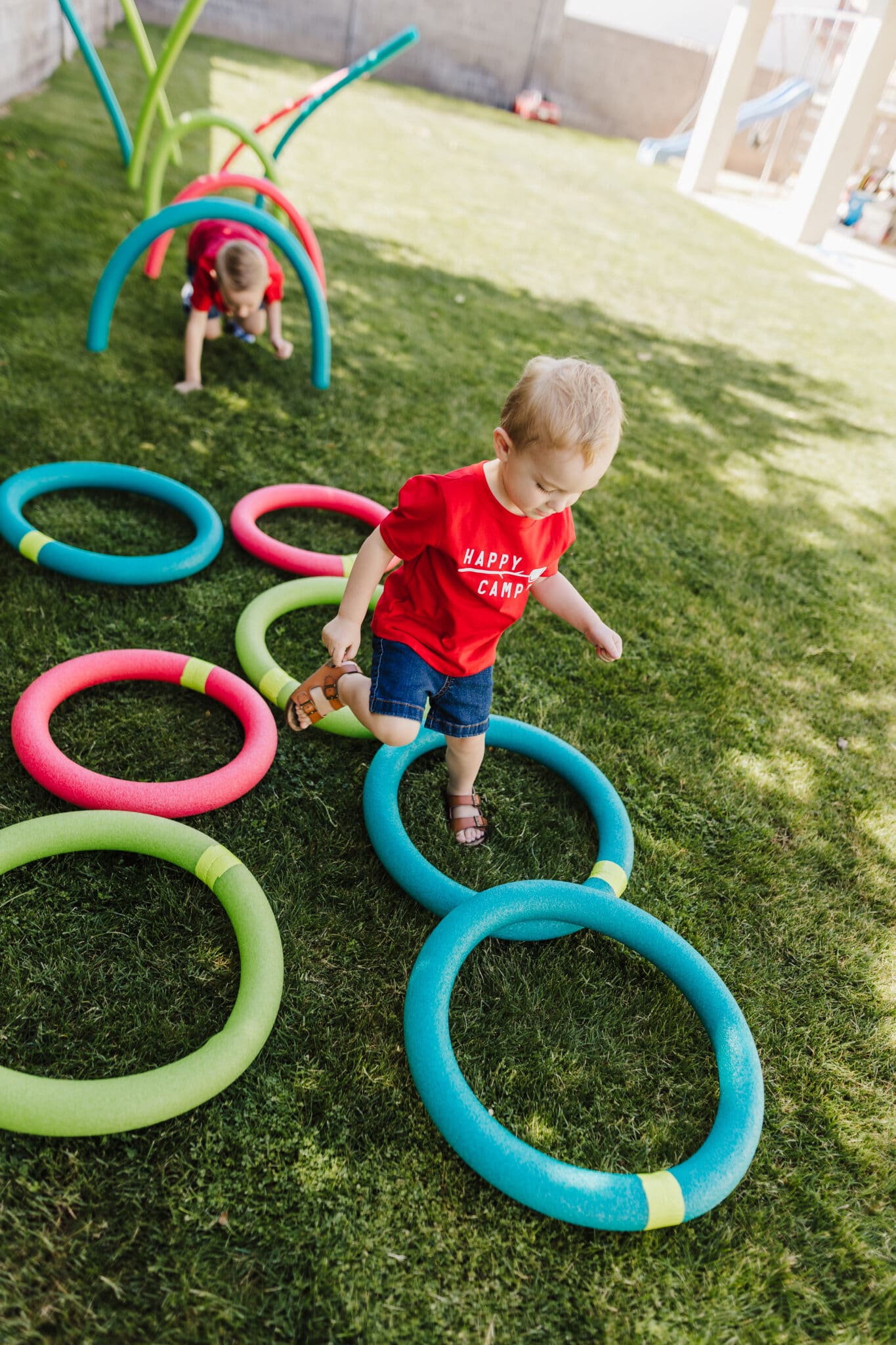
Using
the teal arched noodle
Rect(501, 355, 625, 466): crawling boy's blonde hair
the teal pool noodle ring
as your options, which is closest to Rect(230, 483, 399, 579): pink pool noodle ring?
the teal pool noodle ring

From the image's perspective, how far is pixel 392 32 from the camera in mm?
20047

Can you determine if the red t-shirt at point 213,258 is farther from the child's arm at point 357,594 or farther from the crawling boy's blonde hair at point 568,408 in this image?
the crawling boy's blonde hair at point 568,408

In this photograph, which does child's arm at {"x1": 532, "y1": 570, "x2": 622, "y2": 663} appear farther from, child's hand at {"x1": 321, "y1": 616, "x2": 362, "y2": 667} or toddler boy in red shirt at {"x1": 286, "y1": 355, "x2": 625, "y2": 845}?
child's hand at {"x1": 321, "y1": 616, "x2": 362, "y2": 667}

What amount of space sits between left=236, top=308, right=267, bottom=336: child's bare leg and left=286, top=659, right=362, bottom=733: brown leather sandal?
377 centimetres

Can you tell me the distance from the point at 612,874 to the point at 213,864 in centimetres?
125

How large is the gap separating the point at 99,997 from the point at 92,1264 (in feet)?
2.12

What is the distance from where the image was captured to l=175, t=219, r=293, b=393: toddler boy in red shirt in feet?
16.9

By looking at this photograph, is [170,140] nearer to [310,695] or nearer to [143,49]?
[143,49]

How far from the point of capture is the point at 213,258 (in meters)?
5.37

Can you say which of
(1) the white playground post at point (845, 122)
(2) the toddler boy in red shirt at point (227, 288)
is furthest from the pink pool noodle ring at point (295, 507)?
(1) the white playground post at point (845, 122)

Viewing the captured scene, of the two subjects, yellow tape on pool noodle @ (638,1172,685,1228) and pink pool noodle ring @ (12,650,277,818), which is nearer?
yellow tape on pool noodle @ (638,1172,685,1228)

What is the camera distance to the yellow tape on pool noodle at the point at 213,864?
8.33ft

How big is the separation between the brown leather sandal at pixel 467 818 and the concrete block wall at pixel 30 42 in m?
10.1

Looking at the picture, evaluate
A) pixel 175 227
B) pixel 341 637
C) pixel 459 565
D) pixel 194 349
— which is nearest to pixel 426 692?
pixel 341 637
